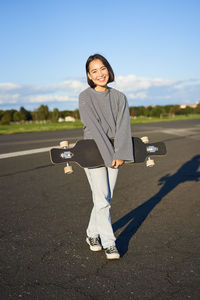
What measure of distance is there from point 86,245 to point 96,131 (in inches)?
50.7

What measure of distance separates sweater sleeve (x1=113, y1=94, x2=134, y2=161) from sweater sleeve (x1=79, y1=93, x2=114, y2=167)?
9cm

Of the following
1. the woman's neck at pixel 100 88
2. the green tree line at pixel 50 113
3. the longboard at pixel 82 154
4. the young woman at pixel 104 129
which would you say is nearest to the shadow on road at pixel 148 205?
the young woman at pixel 104 129

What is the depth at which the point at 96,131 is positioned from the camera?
9.42 feet

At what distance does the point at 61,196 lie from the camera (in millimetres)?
5281

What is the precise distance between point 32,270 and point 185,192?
343 centimetres

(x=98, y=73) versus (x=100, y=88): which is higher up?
(x=98, y=73)

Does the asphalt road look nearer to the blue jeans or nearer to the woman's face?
the blue jeans

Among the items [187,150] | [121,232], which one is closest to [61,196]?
[121,232]

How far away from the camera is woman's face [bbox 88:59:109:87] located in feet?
9.75

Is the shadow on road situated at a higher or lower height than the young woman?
lower

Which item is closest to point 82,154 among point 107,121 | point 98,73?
point 107,121

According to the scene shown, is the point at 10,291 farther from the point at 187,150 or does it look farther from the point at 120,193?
the point at 187,150

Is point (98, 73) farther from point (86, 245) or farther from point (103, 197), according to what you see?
point (86, 245)

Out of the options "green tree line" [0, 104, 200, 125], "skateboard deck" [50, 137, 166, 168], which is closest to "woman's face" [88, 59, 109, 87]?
"skateboard deck" [50, 137, 166, 168]
